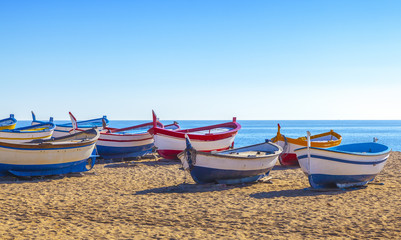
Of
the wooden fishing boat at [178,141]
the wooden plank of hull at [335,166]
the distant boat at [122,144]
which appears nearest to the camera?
the wooden plank of hull at [335,166]

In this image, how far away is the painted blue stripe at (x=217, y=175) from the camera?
12234mm

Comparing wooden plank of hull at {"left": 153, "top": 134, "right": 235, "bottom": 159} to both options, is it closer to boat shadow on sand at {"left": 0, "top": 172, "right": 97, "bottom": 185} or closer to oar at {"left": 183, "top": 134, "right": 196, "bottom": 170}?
boat shadow on sand at {"left": 0, "top": 172, "right": 97, "bottom": 185}

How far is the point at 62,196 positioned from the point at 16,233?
3551mm

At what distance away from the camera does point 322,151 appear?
444 inches

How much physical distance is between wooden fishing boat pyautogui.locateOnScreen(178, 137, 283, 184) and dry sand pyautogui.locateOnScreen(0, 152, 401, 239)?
335mm

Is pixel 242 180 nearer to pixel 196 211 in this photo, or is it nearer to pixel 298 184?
pixel 298 184

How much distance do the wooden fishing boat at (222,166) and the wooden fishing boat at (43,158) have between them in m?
4.31

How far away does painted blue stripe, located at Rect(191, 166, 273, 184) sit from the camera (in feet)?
40.1

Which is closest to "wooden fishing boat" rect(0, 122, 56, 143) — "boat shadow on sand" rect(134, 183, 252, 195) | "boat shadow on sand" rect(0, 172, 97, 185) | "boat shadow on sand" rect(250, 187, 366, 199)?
"boat shadow on sand" rect(0, 172, 97, 185)

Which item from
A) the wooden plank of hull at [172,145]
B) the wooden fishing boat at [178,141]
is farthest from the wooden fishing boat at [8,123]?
the wooden plank of hull at [172,145]

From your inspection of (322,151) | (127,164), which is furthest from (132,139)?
(322,151)

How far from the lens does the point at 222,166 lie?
480 inches

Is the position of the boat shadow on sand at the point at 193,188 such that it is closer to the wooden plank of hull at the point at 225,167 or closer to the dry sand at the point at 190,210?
A: the dry sand at the point at 190,210

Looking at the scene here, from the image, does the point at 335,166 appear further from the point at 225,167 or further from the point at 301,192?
the point at 225,167
